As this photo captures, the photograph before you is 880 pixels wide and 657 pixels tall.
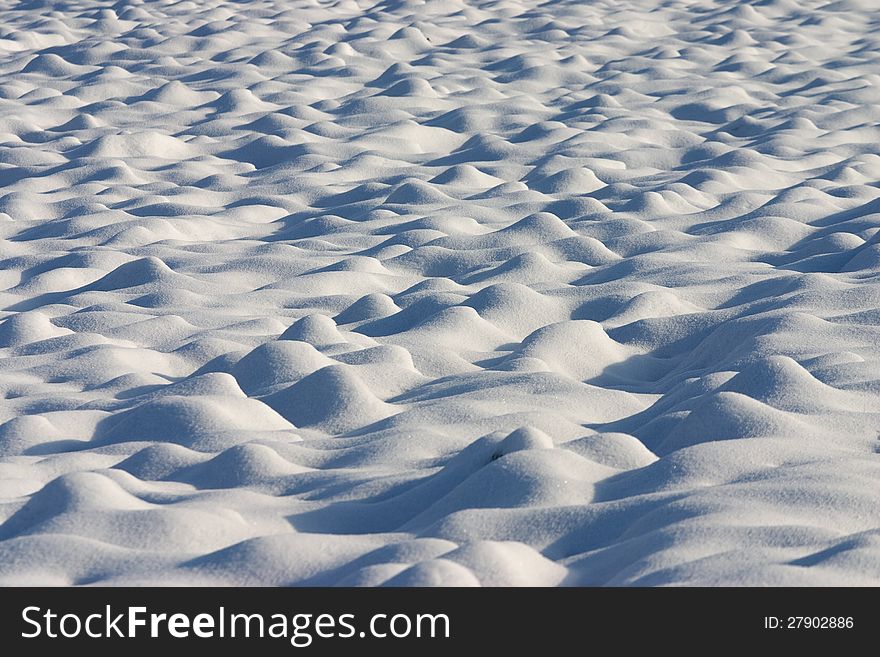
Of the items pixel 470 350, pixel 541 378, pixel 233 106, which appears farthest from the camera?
pixel 233 106

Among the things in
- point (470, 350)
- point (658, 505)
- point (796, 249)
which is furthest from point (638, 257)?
point (658, 505)

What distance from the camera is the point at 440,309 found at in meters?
2.94

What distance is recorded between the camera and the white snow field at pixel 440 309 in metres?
1.75

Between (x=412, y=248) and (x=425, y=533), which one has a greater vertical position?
(x=425, y=533)

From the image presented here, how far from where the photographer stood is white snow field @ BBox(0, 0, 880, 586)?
5.74 ft

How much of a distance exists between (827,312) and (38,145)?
3.23 metres

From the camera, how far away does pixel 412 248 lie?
140 inches

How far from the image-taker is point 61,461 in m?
2.12
